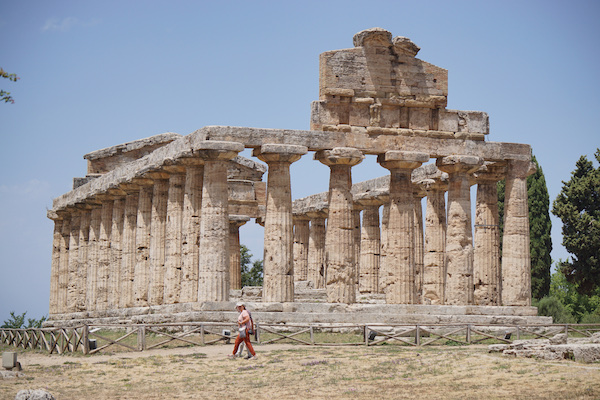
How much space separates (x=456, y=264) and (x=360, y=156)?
6.58 meters

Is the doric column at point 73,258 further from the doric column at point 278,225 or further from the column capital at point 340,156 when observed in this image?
the column capital at point 340,156

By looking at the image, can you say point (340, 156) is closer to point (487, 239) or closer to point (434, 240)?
point (487, 239)

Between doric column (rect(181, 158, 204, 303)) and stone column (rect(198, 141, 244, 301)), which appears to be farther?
doric column (rect(181, 158, 204, 303))

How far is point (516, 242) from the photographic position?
4534 cm

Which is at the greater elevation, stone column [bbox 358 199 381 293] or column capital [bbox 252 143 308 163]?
column capital [bbox 252 143 308 163]

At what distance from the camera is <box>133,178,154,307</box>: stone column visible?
4925cm

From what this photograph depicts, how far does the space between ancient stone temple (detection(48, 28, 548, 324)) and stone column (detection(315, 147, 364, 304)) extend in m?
0.05

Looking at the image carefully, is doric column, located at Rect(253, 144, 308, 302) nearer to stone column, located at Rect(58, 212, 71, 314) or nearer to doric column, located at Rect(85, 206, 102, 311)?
doric column, located at Rect(85, 206, 102, 311)

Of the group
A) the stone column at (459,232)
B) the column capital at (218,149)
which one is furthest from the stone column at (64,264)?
the stone column at (459,232)

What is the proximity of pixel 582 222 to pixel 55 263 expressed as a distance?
32.7 meters

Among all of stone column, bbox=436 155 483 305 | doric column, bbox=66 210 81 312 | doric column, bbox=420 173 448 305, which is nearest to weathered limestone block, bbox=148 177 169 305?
doric column, bbox=420 173 448 305

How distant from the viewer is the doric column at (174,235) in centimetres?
4500

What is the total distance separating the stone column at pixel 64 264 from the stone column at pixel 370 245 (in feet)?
61.3

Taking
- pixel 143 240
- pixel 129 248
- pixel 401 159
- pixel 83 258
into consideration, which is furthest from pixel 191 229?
pixel 83 258
